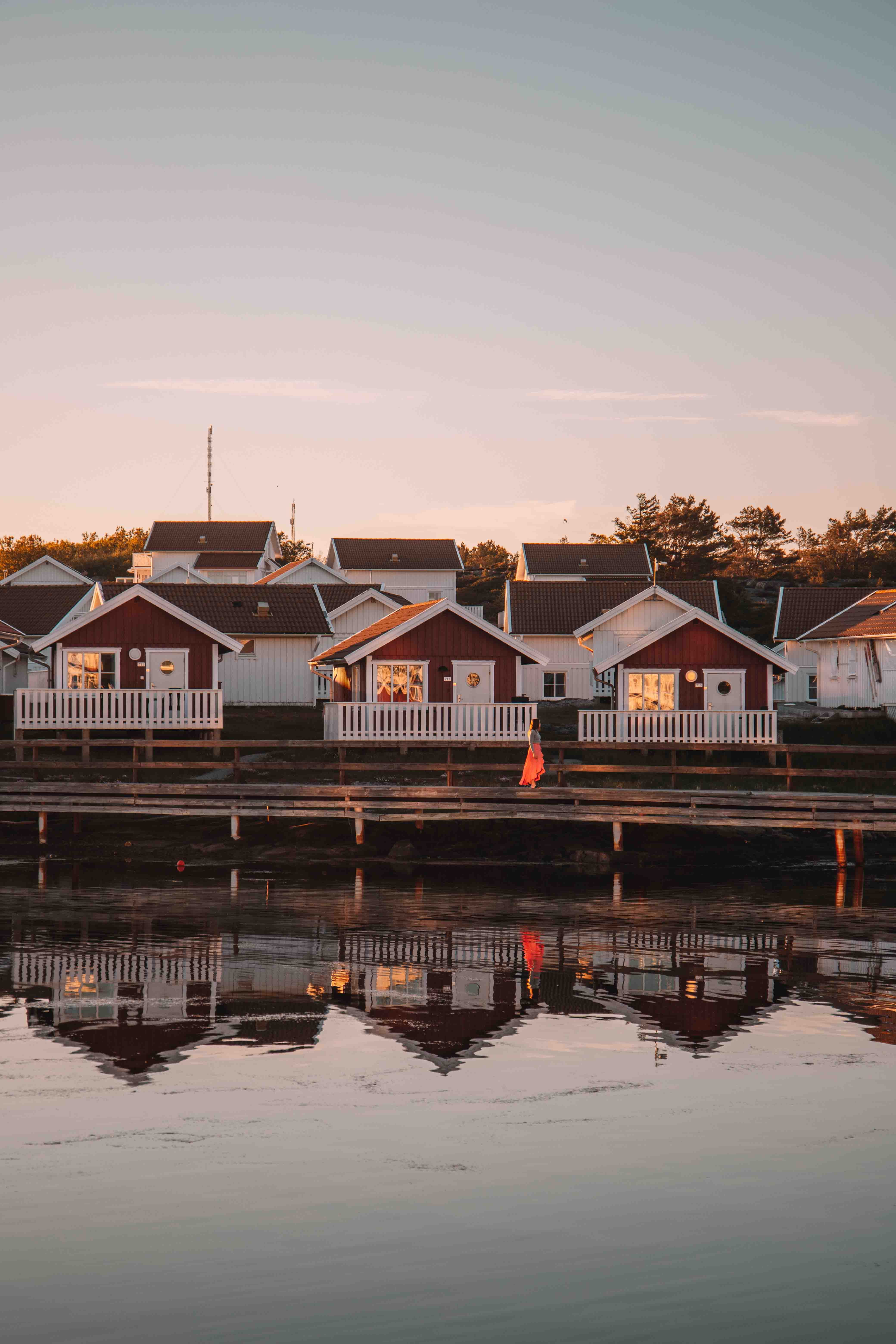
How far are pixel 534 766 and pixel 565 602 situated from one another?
26836 mm

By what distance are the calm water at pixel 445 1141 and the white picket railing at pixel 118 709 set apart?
17.3 metres

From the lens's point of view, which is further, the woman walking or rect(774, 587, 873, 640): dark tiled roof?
rect(774, 587, 873, 640): dark tiled roof

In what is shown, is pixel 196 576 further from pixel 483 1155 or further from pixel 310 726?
pixel 483 1155

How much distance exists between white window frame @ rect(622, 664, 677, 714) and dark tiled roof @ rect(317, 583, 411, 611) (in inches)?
802

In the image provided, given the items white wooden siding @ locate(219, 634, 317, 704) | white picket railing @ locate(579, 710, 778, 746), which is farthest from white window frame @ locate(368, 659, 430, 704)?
white wooden siding @ locate(219, 634, 317, 704)

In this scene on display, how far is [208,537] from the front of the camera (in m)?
89.9

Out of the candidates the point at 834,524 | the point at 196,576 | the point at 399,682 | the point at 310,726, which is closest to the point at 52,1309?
the point at 399,682

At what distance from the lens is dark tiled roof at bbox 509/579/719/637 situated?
54.9 metres

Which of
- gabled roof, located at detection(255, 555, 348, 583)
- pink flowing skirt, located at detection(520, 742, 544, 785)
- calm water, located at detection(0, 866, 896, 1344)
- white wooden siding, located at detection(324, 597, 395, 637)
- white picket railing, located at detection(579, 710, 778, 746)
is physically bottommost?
calm water, located at detection(0, 866, 896, 1344)

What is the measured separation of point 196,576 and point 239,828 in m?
52.7

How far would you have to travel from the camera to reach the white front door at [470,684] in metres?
38.2

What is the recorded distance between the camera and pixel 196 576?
83.1 m

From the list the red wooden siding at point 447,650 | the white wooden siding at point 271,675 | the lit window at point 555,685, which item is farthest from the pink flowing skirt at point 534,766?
the lit window at point 555,685

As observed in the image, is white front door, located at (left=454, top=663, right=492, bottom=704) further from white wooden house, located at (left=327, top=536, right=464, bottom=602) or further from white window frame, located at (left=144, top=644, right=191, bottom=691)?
white wooden house, located at (left=327, top=536, right=464, bottom=602)
